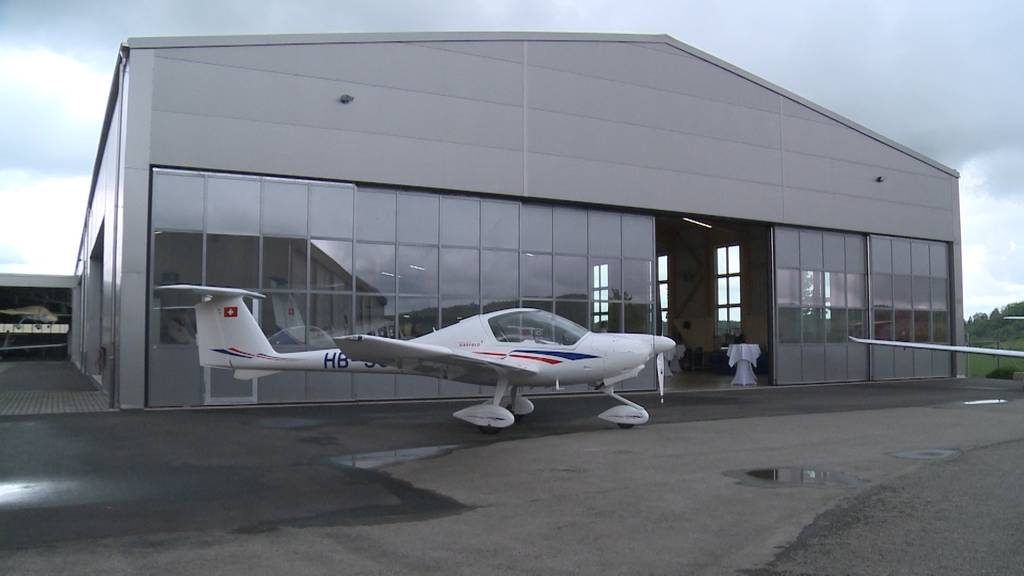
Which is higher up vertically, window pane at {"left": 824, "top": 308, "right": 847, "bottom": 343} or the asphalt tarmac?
window pane at {"left": 824, "top": 308, "right": 847, "bottom": 343}

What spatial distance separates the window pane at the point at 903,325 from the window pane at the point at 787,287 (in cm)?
517

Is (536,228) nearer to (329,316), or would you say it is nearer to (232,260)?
(329,316)

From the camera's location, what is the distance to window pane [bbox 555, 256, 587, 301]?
18.0 m

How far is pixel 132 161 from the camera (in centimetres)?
1400

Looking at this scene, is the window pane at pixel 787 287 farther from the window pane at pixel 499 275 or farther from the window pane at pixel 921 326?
the window pane at pixel 499 275

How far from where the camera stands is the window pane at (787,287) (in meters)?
22.0

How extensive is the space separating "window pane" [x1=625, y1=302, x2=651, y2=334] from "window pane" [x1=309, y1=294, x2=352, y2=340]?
745cm

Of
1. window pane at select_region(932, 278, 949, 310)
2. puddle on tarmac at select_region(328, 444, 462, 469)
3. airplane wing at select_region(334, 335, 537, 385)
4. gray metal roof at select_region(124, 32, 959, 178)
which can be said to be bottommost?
puddle on tarmac at select_region(328, 444, 462, 469)

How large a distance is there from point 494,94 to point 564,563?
14362mm

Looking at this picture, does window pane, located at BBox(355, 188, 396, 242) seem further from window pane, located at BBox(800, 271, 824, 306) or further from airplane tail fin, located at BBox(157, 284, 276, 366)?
window pane, located at BBox(800, 271, 824, 306)

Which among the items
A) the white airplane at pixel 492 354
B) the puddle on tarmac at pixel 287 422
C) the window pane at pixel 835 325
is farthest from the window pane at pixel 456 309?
the window pane at pixel 835 325

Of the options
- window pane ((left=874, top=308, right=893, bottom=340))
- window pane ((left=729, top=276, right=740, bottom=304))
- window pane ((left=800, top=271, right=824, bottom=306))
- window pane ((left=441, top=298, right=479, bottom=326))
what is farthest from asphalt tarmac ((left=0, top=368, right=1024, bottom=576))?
window pane ((left=729, top=276, right=740, bottom=304))

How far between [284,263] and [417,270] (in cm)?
298

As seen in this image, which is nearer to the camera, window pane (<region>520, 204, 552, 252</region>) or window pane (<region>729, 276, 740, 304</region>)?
window pane (<region>520, 204, 552, 252</region>)
